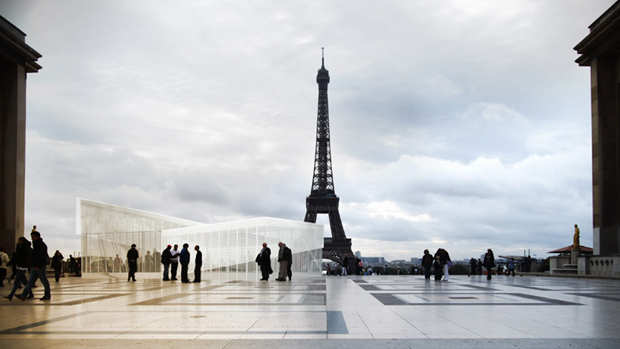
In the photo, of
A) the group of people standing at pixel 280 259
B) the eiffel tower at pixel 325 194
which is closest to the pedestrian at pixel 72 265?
the group of people standing at pixel 280 259

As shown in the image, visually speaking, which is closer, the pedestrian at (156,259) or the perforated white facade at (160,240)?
the perforated white facade at (160,240)

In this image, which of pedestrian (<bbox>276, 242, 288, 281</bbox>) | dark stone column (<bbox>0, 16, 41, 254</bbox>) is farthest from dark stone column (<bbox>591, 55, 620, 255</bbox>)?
dark stone column (<bbox>0, 16, 41, 254</bbox>)

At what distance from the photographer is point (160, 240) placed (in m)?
30.0

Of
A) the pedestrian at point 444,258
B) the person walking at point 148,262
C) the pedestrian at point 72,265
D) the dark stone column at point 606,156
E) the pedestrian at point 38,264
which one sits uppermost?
the dark stone column at point 606,156

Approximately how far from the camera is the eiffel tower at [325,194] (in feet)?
277

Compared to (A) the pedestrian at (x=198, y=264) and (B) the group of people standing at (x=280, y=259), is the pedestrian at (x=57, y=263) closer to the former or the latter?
(A) the pedestrian at (x=198, y=264)

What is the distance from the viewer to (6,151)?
31.4 m

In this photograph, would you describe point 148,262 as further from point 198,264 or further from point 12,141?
point 12,141

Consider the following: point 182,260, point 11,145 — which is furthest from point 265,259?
point 11,145

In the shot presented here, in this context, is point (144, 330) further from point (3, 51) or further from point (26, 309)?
point (3, 51)

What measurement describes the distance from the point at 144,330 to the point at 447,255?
61.0 ft

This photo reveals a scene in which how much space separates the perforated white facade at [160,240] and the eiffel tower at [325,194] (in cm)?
5218

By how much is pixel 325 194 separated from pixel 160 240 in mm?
62904

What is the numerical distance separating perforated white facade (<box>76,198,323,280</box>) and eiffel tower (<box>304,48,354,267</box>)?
52.2 metres
